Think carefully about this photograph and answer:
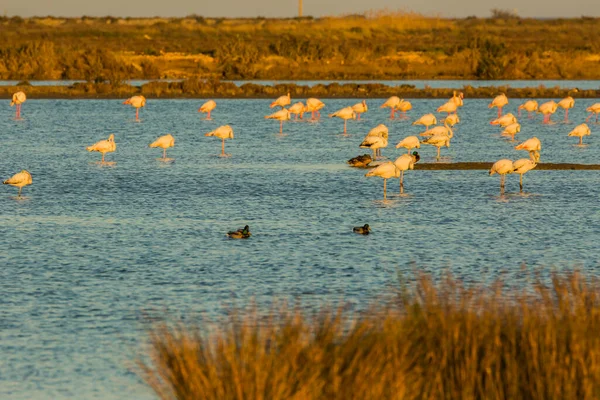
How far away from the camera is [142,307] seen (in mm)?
13703

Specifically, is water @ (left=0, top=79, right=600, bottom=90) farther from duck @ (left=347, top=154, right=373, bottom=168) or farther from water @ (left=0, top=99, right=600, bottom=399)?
duck @ (left=347, top=154, right=373, bottom=168)

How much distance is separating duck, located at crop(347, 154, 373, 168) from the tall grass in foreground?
19261 millimetres

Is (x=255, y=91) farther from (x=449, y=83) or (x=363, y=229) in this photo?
(x=363, y=229)

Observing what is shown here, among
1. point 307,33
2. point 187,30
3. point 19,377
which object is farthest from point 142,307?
point 187,30

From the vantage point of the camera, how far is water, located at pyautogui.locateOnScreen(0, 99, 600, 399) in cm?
1273

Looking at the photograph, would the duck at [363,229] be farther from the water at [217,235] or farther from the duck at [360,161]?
the duck at [360,161]

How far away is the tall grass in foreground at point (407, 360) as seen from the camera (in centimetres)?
830

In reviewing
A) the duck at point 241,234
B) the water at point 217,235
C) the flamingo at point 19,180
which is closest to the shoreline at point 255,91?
the water at point 217,235

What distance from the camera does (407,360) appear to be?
885 cm

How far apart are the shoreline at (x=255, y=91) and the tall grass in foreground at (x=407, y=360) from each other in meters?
42.5

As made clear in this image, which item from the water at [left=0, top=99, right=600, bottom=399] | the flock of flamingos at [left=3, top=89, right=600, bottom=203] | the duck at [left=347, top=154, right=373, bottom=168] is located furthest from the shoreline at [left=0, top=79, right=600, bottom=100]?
the duck at [left=347, top=154, right=373, bottom=168]

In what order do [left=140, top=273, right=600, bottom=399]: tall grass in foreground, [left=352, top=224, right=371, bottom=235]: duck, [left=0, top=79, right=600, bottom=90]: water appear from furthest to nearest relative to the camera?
[left=0, top=79, right=600, bottom=90]: water → [left=352, top=224, right=371, bottom=235]: duck → [left=140, top=273, right=600, bottom=399]: tall grass in foreground

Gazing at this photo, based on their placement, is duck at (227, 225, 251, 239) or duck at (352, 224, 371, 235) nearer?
duck at (227, 225, 251, 239)

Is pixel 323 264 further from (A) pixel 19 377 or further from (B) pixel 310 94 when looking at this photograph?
(B) pixel 310 94
